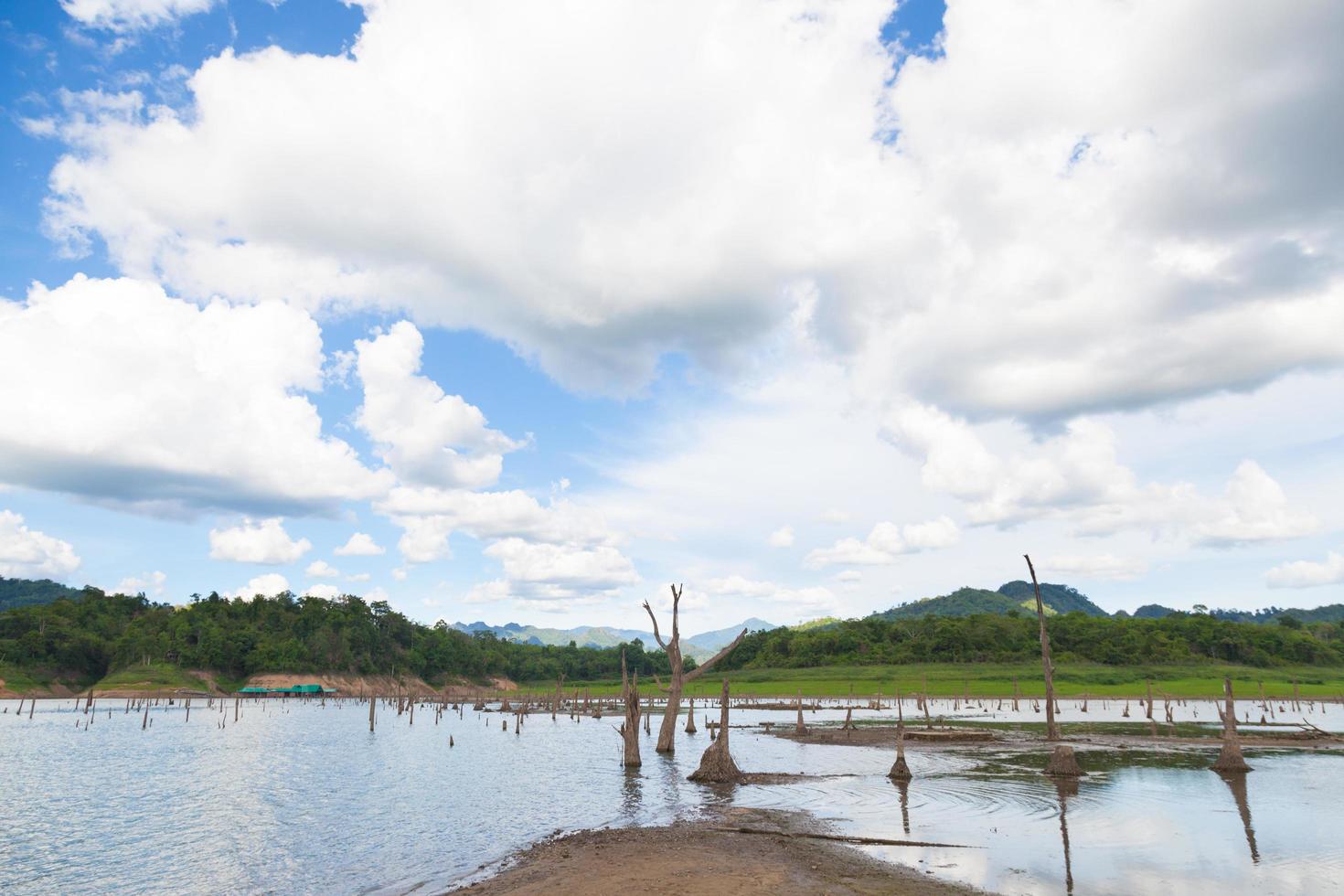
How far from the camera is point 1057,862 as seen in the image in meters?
17.5

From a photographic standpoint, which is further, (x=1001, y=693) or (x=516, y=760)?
(x=1001, y=693)

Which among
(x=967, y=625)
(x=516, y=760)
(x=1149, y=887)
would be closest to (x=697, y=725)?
(x=516, y=760)

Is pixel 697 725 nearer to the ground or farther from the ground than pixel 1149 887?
nearer to the ground

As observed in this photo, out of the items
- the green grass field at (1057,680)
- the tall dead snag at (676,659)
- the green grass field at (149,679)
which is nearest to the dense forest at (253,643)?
the green grass field at (149,679)

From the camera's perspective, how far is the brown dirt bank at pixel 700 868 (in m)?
15.4

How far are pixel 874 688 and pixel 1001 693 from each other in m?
20.4

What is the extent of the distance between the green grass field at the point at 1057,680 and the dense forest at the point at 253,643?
161ft

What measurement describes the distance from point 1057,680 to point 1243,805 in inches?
4317

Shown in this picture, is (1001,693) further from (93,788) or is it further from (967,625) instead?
(93,788)

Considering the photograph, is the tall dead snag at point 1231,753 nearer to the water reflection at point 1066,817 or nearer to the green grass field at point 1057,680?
the water reflection at point 1066,817

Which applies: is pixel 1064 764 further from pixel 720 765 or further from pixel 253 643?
pixel 253 643

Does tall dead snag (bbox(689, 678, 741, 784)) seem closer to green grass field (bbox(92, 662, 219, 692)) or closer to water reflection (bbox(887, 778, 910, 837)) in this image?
water reflection (bbox(887, 778, 910, 837))

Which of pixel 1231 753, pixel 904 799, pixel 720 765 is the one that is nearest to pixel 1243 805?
pixel 1231 753

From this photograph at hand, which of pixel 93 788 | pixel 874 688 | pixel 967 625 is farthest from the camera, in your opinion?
pixel 967 625
